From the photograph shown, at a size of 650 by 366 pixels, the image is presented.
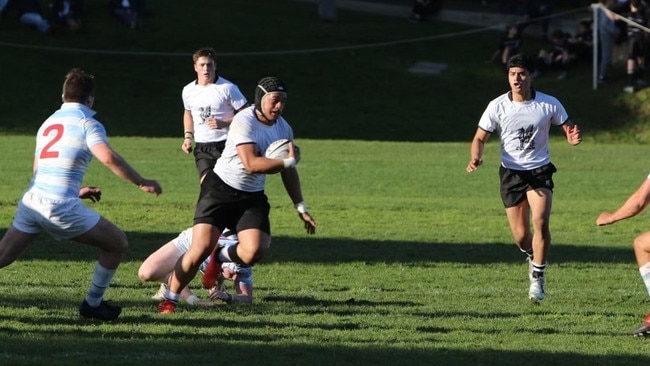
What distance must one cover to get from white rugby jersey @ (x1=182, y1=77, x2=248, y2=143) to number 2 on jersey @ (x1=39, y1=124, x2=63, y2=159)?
18.3ft

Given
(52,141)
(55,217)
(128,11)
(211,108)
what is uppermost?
(52,141)

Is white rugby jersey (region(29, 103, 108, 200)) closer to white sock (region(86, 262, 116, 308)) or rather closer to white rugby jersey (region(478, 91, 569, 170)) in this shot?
white sock (region(86, 262, 116, 308))

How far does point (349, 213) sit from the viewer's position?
20516 mm

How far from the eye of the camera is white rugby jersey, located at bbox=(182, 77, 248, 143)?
15.3m

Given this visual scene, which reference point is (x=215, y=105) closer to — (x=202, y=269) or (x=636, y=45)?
(x=202, y=269)

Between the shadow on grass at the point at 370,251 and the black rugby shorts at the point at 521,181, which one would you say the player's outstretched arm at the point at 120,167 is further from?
the shadow on grass at the point at 370,251

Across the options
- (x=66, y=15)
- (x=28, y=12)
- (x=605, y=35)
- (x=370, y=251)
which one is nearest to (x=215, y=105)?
(x=370, y=251)

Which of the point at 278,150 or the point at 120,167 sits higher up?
the point at 120,167

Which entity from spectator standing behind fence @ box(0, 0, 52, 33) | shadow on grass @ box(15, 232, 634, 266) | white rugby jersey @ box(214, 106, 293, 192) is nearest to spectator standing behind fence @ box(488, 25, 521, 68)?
spectator standing behind fence @ box(0, 0, 52, 33)

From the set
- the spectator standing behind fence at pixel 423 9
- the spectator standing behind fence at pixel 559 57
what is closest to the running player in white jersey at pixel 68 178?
the spectator standing behind fence at pixel 559 57

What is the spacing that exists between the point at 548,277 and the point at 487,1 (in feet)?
114

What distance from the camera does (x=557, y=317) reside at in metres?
11.4

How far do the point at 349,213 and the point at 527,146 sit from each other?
25.9 ft

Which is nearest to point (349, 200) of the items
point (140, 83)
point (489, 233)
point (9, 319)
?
point (489, 233)
